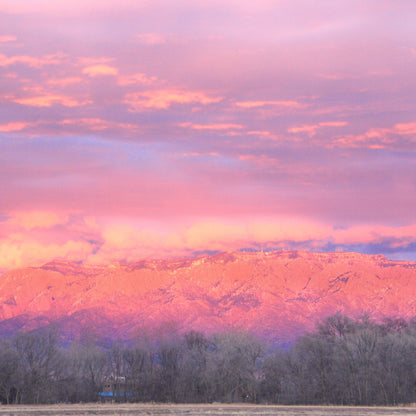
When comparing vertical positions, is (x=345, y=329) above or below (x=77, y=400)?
above

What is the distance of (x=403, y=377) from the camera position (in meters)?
96.5

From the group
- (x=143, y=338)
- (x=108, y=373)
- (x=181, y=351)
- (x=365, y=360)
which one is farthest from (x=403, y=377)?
(x=143, y=338)

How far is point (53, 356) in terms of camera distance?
98.6 meters

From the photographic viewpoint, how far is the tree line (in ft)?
309

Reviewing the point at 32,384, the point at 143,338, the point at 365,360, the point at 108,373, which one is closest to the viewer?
the point at 32,384

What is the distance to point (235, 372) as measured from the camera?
105 m

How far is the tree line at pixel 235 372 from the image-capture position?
94.2m

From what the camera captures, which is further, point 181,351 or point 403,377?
point 181,351

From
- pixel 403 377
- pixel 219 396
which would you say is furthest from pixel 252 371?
pixel 403 377

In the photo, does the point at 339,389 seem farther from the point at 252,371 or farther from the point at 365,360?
the point at 252,371

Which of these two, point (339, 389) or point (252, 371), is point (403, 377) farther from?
point (252, 371)

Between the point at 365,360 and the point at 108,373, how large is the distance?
4399 centimetres

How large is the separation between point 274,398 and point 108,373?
32.5m

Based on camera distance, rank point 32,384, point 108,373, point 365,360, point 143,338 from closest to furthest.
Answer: point 32,384
point 365,360
point 108,373
point 143,338
